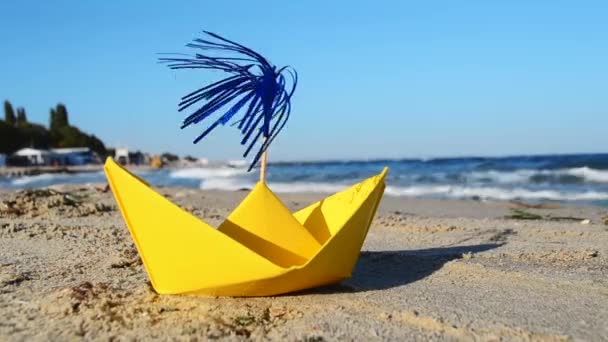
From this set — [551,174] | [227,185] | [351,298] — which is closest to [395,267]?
[351,298]

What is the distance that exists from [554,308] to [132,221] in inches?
107

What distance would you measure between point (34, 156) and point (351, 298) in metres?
70.6

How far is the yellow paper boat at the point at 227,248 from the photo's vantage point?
11.6 ft

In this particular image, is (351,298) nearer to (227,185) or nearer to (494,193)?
(494,193)

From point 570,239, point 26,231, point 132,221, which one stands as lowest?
point 570,239

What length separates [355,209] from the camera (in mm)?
3791

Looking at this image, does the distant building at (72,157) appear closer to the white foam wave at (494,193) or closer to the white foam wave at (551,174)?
the white foam wave at (551,174)

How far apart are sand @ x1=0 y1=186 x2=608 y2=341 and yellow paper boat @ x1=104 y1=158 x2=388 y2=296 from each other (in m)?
0.13

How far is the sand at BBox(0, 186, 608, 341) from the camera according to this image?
3.13m

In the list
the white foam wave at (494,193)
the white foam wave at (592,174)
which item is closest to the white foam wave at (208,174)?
the white foam wave at (494,193)

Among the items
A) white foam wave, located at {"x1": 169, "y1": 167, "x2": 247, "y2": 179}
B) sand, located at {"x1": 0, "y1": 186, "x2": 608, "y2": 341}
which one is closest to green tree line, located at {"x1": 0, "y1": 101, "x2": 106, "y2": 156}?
white foam wave, located at {"x1": 169, "y1": 167, "x2": 247, "y2": 179}

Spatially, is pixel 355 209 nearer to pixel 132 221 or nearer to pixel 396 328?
pixel 396 328

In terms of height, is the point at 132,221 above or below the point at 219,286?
above

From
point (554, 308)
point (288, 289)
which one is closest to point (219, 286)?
point (288, 289)
